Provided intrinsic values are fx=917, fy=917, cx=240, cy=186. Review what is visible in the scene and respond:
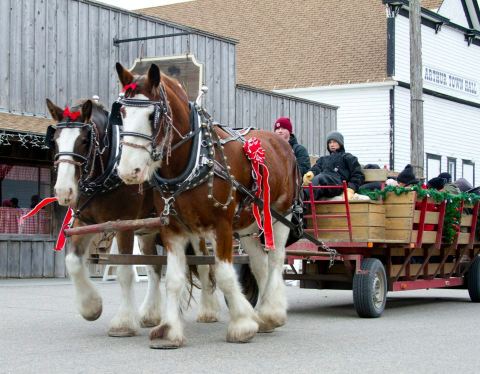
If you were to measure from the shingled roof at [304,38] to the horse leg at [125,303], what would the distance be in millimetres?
23875

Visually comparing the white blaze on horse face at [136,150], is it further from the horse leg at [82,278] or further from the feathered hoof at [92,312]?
the feathered hoof at [92,312]

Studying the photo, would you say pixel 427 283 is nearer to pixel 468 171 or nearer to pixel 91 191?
pixel 91 191

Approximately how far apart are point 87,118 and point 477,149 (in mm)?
30959

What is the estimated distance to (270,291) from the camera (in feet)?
29.8

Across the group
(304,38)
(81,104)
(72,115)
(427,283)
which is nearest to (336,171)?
(427,283)

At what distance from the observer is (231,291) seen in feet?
26.8

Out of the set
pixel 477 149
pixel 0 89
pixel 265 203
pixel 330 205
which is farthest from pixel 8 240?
pixel 477 149

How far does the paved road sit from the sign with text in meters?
22.2

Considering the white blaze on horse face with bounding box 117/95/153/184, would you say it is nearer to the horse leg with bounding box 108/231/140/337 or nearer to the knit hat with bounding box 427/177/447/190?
the horse leg with bounding box 108/231/140/337

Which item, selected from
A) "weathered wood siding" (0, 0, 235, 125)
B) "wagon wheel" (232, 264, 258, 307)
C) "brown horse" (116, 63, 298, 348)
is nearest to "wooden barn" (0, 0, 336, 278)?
"weathered wood siding" (0, 0, 235, 125)

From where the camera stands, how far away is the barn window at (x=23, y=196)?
725 inches

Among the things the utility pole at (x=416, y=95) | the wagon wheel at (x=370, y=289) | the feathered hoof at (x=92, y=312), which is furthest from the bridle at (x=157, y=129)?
the utility pole at (x=416, y=95)

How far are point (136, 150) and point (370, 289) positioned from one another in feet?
13.6

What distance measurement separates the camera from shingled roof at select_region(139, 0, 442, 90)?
32.9 metres
